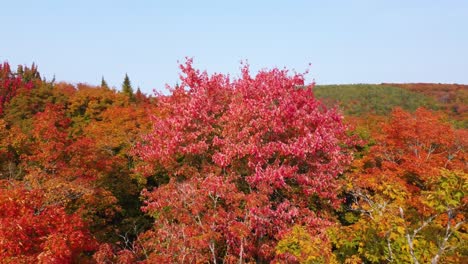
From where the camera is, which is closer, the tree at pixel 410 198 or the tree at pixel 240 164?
the tree at pixel 410 198

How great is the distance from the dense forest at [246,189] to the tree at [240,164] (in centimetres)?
7

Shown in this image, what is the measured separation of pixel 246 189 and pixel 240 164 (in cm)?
139

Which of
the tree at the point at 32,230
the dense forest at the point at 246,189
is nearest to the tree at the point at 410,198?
the dense forest at the point at 246,189

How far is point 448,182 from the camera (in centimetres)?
764

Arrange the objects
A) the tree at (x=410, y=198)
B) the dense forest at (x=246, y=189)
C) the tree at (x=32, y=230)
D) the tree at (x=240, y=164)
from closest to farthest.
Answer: the tree at (x=410, y=198)
the dense forest at (x=246, y=189)
the tree at (x=32, y=230)
the tree at (x=240, y=164)

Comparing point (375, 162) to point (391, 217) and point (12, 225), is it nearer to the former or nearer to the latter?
point (391, 217)

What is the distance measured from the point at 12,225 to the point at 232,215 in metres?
7.50

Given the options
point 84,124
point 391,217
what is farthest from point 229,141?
point 84,124

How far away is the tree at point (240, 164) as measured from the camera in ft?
44.8

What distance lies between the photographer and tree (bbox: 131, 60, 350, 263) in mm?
13656

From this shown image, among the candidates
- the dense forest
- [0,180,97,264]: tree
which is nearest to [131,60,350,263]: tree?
the dense forest

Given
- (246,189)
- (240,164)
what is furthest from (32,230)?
(246,189)

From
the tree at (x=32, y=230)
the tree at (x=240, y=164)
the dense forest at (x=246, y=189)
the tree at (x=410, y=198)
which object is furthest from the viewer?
the tree at (x=240, y=164)

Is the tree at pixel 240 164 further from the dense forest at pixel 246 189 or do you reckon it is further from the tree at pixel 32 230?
the tree at pixel 32 230
